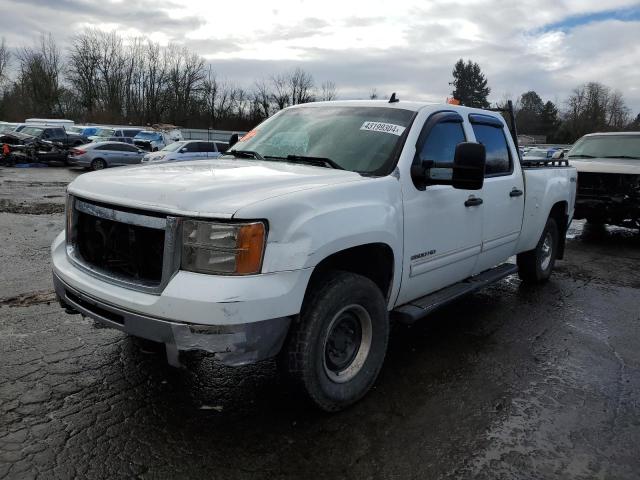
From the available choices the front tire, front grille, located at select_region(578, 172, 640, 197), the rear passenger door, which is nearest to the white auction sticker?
the rear passenger door

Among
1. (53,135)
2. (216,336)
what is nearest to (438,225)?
(216,336)

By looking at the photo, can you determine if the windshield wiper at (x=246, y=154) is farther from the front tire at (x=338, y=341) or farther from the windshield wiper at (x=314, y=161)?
the front tire at (x=338, y=341)

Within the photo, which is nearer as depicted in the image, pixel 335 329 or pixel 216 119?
pixel 335 329

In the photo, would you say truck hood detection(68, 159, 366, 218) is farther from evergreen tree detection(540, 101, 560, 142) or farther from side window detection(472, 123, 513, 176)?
evergreen tree detection(540, 101, 560, 142)

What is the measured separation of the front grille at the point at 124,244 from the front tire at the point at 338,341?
0.78 meters

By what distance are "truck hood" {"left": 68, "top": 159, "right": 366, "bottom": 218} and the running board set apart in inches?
39.7

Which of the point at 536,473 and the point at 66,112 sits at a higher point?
the point at 66,112

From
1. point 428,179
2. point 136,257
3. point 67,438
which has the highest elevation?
point 428,179

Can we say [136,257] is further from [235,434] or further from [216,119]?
[216,119]

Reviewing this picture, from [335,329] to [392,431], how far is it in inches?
26.5

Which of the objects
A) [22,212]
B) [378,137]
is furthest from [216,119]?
[378,137]

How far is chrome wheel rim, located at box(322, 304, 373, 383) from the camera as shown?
3.12 metres

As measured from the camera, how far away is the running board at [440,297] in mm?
3572

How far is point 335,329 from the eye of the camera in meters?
3.16
